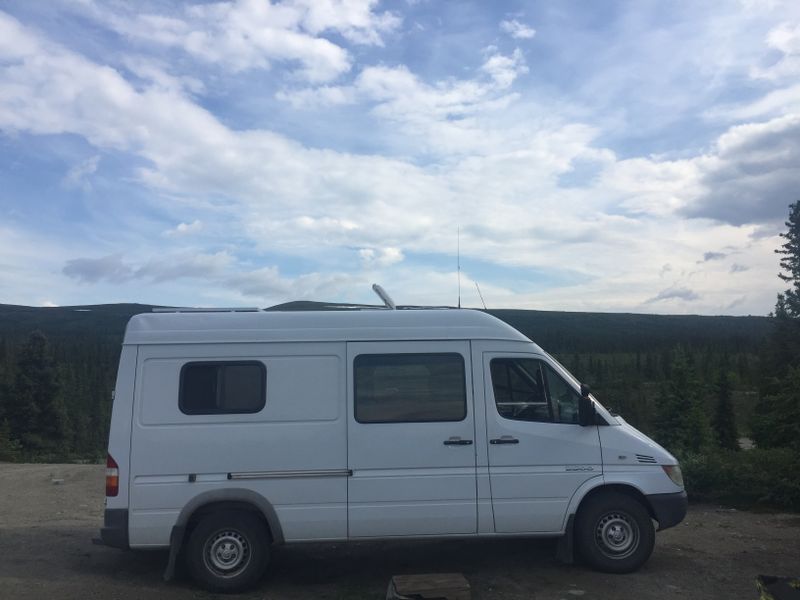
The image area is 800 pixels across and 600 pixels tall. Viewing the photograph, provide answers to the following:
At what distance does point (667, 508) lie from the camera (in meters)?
7.29

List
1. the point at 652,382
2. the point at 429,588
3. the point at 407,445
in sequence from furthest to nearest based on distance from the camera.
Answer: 1. the point at 652,382
2. the point at 407,445
3. the point at 429,588

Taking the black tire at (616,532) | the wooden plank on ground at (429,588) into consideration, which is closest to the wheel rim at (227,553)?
the wooden plank on ground at (429,588)

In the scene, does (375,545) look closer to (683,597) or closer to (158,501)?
(158,501)

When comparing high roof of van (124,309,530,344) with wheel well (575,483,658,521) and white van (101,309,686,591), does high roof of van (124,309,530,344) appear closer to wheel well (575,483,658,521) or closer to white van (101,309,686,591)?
white van (101,309,686,591)

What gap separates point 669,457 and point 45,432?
45490mm

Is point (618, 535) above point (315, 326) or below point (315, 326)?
below

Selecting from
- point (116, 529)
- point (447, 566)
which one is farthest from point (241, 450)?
point (447, 566)

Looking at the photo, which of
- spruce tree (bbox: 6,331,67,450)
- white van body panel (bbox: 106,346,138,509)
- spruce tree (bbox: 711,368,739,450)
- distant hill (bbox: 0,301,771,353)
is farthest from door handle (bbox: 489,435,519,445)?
Answer: distant hill (bbox: 0,301,771,353)

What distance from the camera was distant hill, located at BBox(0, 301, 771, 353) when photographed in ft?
313

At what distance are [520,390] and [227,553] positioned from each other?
326 cm

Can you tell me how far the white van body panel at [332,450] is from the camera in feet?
22.9

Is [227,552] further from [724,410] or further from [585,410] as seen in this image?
[724,410]

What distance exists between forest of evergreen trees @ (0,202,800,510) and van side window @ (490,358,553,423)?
7.22 feet

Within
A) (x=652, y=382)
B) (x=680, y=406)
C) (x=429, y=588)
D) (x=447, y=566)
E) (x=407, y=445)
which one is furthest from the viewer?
(x=652, y=382)
